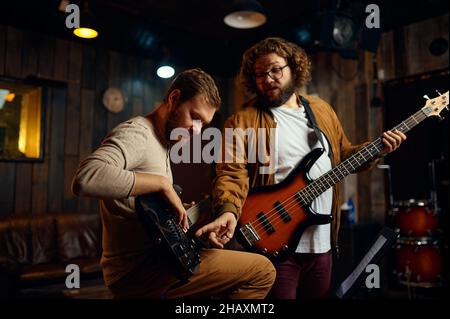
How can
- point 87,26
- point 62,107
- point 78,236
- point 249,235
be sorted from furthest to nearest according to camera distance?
point 62,107, point 78,236, point 87,26, point 249,235

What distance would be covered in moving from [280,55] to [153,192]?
2.65 feet

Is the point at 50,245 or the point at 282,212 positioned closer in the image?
the point at 282,212

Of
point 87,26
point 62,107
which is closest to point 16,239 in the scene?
point 62,107

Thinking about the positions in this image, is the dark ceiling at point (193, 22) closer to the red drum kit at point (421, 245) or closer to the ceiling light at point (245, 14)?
the ceiling light at point (245, 14)

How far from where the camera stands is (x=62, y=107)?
433 cm

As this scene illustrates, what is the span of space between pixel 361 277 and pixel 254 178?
0.53 metres

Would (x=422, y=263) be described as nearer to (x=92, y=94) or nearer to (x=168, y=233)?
(x=168, y=233)

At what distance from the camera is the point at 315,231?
150 centimetres

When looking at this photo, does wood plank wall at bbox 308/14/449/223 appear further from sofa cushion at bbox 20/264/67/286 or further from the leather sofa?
sofa cushion at bbox 20/264/67/286

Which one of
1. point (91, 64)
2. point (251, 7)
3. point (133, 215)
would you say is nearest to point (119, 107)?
point (91, 64)

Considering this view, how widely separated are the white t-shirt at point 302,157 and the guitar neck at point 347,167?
0.04 metres

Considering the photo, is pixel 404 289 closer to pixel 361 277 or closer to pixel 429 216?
pixel 429 216

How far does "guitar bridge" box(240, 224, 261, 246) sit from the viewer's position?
4.91 ft
